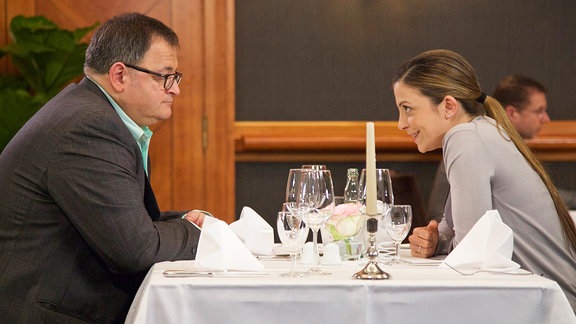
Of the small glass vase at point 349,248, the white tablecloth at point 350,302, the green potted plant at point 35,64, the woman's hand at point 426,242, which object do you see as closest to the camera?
the white tablecloth at point 350,302

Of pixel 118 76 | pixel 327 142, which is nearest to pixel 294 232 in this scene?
pixel 118 76

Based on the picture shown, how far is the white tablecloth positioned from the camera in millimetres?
2014

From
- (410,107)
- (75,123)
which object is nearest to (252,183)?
(410,107)

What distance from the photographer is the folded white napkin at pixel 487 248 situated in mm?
2266

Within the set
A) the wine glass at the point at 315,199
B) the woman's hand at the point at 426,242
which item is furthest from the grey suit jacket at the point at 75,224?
the woman's hand at the point at 426,242

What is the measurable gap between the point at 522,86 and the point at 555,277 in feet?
8.79

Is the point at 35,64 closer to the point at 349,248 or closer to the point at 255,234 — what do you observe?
the point at 255,234

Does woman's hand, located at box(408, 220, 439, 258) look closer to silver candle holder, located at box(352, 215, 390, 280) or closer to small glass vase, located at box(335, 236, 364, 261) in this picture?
small glass vase, located at box(335, 236, 364, 261)

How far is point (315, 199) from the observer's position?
2.32m

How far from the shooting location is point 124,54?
2793 mm

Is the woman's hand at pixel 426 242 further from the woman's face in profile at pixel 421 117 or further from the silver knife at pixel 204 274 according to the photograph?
the silver knife at pixel 204 274

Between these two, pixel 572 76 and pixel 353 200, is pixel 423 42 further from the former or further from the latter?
pixel 353 200

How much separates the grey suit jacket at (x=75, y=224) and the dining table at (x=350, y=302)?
0.38 meters

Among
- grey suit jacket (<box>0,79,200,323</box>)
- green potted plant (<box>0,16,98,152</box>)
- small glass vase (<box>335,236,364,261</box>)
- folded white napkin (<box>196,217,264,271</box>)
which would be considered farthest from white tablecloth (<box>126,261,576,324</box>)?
green potted plant (<box>0,16,98,152</box>)
